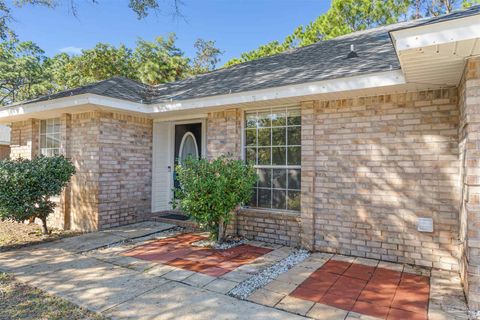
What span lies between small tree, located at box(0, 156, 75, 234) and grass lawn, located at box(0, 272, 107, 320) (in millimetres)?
2480

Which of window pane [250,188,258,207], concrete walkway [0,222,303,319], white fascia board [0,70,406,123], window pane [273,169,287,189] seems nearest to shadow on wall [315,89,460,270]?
white fascia board [0,70,406,123]

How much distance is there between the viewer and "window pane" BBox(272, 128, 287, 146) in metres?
5.92

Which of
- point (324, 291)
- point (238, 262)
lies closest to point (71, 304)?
point (238, 262)

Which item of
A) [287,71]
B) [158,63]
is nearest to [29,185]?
[287,71]

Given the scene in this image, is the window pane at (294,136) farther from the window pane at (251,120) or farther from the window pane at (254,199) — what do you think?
the window pane at (254,199)

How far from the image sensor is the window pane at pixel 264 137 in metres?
6.08

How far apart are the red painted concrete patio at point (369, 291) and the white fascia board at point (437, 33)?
2817 millimetres

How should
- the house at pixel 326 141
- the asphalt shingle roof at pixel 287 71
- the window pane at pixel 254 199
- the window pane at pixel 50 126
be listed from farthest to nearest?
the window pane at pixel 50 126 < the window pane at pixel 254 199 < the asphalt shingle roof at pixel 287 71 < the house at pixel 326 141

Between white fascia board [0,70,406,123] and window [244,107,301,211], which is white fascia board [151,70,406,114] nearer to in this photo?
white fascia board [0,70,406,123]

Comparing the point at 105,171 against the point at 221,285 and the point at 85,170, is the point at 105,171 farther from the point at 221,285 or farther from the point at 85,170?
the point at 221,285

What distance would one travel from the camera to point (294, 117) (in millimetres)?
5785

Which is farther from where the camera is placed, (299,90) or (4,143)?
(4,143)

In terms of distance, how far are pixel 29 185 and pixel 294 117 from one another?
213 inches

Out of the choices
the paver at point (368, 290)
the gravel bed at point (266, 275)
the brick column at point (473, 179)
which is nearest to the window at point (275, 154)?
the gravel bed at point (266, 275)
